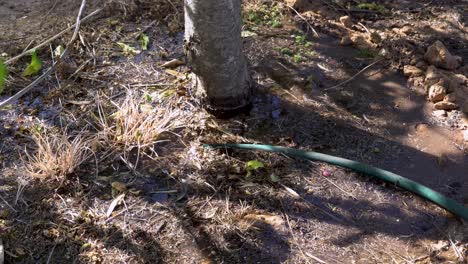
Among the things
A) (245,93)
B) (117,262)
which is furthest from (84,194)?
(245,93)

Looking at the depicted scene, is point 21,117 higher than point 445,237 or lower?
higher

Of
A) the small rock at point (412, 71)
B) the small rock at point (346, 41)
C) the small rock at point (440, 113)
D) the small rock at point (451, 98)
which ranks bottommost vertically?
the small rock at point (440, 113)

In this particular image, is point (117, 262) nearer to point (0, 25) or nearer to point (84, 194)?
point (84, 194)

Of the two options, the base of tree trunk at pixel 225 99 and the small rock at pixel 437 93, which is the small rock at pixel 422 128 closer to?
the small rock at pixel 437 93

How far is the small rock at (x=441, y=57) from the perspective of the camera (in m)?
3.12

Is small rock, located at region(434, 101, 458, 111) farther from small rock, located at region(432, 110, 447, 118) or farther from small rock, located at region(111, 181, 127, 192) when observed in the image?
small rock, located at region(111, 181, 127, 192)

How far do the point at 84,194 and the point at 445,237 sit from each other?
5.47 ft

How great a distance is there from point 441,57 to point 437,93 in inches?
13.7

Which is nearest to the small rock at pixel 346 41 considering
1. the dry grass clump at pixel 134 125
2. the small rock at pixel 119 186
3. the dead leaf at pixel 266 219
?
the dry grass clump at pixel 134 125

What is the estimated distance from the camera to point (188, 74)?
316cm

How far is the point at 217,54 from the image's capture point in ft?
8.74

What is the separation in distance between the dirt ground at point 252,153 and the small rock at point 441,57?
3.1 inches

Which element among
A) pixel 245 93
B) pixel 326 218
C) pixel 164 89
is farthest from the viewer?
pixel 164 89

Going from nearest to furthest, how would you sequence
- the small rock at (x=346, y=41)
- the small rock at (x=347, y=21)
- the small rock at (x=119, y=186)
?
the small rock at (x=119, y=186), the small rock at (x=346, y=41), the small rock at (x=347, y=21)
